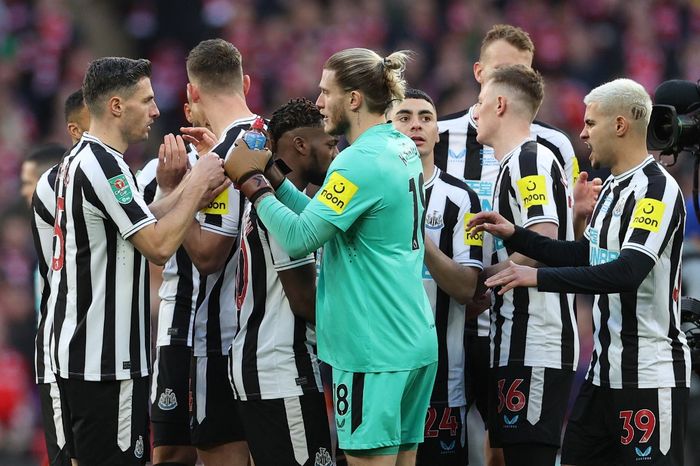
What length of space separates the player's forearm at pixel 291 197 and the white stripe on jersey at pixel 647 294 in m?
1.43

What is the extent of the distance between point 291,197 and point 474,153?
2.00 metres

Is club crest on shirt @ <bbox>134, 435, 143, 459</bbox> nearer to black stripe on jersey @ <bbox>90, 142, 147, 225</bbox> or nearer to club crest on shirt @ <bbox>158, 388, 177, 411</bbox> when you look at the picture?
black stripe on jersey @ <bbox>90, 142, 147, 225</bbox>

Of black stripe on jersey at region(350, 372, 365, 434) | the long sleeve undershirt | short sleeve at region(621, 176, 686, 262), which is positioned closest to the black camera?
short sleeve at region(621, 176, 686, 262)

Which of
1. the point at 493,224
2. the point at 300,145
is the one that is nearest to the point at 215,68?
the point at 300,145

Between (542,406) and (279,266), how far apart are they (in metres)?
1.56

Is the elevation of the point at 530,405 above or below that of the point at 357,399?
below

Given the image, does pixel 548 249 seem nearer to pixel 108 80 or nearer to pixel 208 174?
pixel 208 174

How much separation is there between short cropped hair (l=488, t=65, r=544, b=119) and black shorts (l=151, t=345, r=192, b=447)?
2.18 m

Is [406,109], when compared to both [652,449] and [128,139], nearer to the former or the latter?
[128,139]

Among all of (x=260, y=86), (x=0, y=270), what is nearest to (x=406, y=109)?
(x=0, y=270)

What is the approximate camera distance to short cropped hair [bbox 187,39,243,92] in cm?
568

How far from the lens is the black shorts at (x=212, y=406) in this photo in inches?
222

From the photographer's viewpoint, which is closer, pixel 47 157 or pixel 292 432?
Answer: pixel 292 432

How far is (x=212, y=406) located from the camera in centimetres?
562
